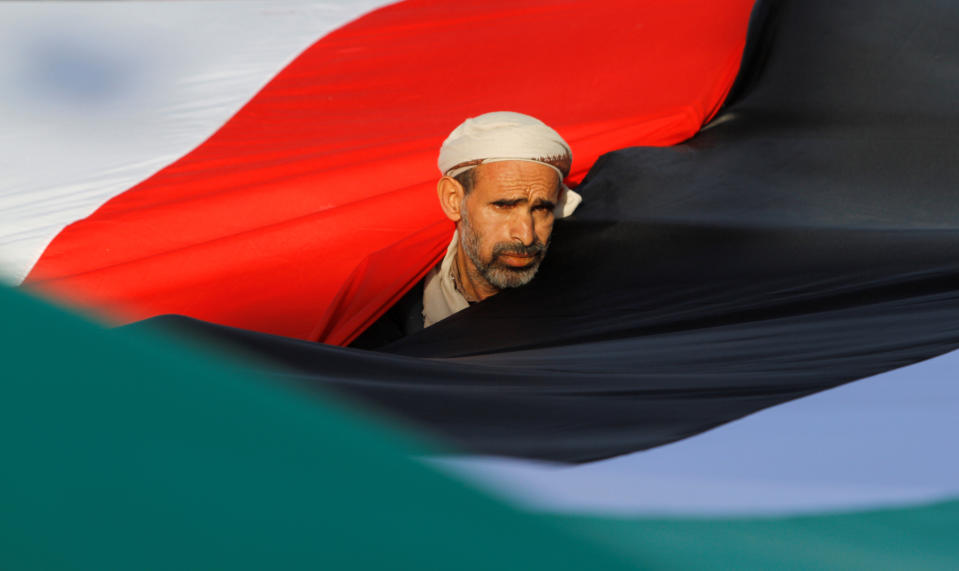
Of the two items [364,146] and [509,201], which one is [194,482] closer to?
[509,201]

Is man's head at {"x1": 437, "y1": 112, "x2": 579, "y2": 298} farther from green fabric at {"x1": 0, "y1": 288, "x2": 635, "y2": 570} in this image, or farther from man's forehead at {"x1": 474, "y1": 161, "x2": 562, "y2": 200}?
green fabric at {"x1": 0, "y1": 288, "x2": 635, "y2": 570}

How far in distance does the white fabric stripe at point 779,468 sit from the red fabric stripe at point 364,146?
116cm

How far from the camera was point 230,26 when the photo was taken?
3.35m

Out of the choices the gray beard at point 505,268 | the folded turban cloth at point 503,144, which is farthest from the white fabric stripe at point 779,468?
the folded turban cloth at point 503,144

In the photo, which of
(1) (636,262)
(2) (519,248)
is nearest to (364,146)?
(2) (519,248)

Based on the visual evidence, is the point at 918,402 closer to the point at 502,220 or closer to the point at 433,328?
the point at 433,328

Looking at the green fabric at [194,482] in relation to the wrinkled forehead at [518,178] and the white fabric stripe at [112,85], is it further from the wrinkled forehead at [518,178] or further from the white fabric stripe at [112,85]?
the white fabric stripe at [112,85]

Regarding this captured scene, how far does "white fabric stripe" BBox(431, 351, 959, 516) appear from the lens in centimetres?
75

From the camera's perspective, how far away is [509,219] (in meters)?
2.13

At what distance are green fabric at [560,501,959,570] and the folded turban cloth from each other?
1.41 metres

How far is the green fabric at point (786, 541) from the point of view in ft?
2.23

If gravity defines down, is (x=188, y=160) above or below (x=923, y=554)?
above

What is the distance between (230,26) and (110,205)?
112 cm

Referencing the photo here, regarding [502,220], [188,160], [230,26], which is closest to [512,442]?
[502,220]
